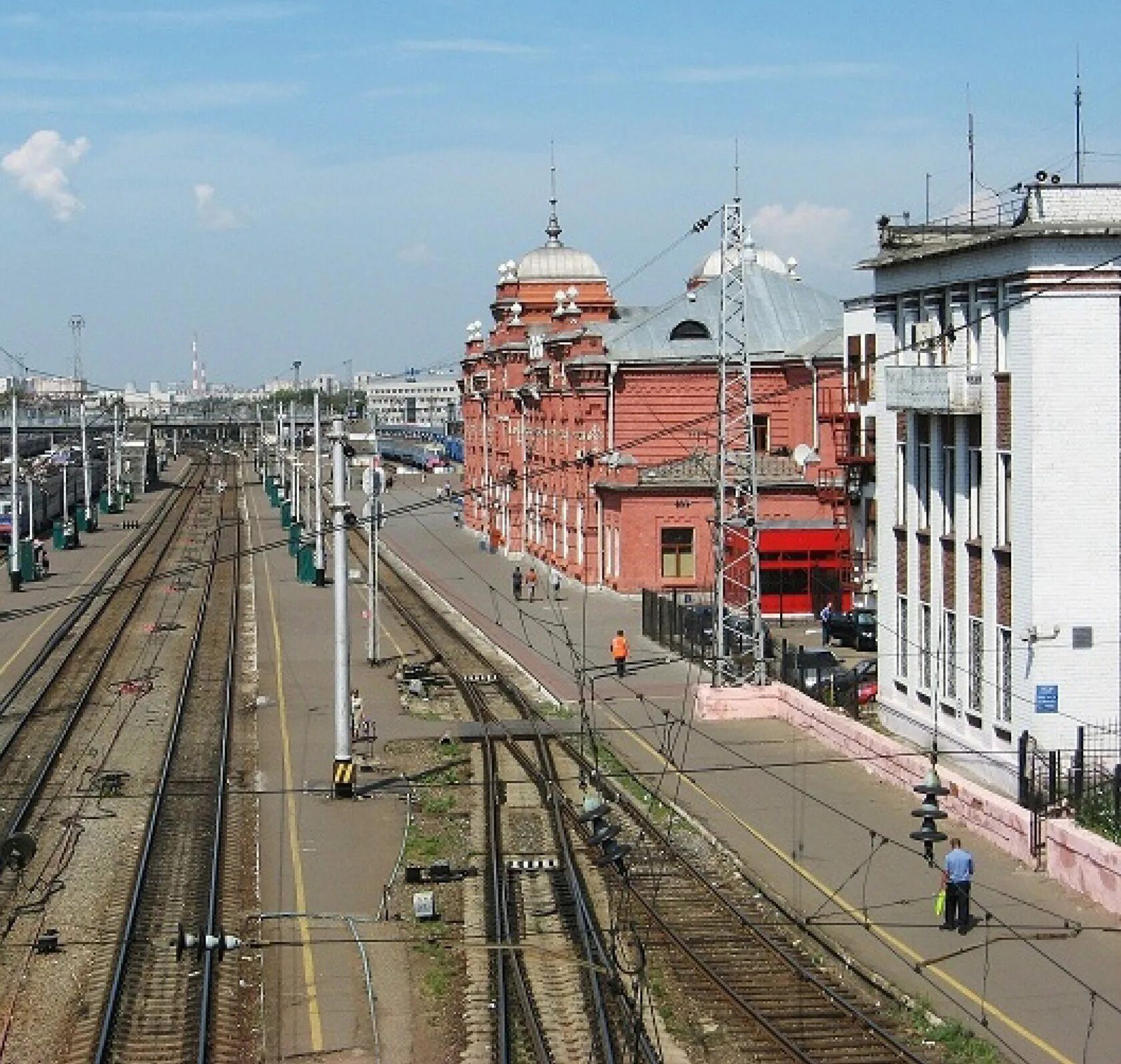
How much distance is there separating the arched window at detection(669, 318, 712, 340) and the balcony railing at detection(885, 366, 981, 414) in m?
27.8

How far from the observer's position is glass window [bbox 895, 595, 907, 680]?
1166 inches

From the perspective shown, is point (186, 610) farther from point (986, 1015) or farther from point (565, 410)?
point (986, 1015)

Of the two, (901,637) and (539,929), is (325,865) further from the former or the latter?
(901,637)

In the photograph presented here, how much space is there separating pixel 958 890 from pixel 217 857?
8646mm

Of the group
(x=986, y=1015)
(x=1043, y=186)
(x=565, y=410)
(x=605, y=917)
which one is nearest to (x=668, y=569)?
A: (x=565, y=410)

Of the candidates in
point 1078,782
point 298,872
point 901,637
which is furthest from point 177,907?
point 901,637

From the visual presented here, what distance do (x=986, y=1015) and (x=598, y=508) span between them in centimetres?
3867

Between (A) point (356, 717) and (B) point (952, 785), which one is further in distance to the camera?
(A) point (356, 717)

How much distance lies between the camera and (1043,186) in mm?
24781

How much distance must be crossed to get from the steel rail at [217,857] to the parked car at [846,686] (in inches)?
382

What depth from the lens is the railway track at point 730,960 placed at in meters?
16.0

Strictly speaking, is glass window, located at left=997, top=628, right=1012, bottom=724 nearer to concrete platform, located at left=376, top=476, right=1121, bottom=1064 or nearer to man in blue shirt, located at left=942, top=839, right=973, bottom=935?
concrete platform, located at left=376, top=476, right=1121, bottom=1064

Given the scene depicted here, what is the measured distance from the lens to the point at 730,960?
61.0ft

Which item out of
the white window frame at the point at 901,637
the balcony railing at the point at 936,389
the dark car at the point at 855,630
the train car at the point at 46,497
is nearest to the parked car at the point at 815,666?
the white window frame at the point at 901,637
